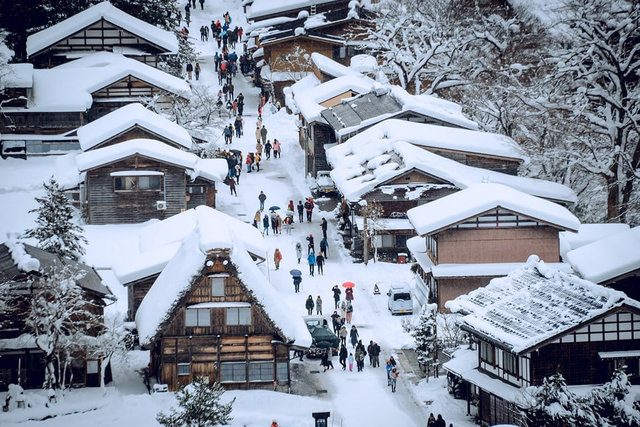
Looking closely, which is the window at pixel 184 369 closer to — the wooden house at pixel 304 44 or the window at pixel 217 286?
the window at pixel 217 286

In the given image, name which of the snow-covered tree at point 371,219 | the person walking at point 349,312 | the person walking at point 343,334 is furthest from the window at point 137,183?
the person walking at point 343,334

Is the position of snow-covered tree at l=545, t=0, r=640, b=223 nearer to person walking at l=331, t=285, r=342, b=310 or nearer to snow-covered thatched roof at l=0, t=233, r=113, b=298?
person walking at l=331, t=285, r=342, b=310

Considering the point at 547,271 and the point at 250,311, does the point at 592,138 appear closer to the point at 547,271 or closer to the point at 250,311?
the point at 547,271

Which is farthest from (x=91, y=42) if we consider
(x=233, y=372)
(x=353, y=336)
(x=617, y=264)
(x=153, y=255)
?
(x=617, y=264)

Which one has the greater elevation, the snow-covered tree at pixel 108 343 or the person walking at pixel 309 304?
the person walking at pixel 309 304

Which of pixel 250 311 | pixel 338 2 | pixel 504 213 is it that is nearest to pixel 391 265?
pixel 504 213

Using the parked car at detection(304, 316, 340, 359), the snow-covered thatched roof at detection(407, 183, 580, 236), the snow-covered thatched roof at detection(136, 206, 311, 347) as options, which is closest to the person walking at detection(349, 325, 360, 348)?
the parked car at detection(304, 316, 340, 359)

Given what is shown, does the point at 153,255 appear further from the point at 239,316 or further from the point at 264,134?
the point at 264,134

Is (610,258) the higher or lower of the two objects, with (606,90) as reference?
lower
